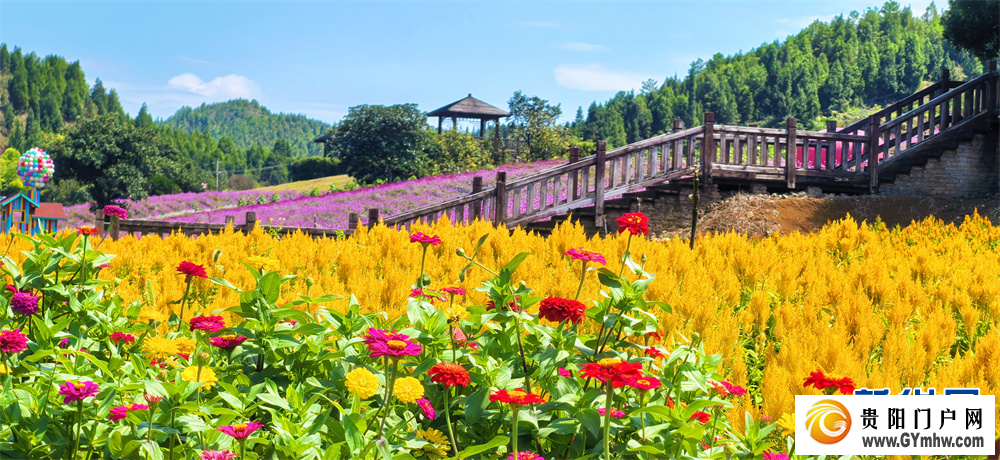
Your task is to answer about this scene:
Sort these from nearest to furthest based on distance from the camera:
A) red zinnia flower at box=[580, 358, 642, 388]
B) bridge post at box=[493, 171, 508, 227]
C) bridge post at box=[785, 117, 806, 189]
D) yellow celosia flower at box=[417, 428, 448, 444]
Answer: red zinnia flower at box=[580, 358, 642, 388] < yellow celosia flower at box=[417, 428, 448, 444] < bridge post at box=[493, 171, 508, 227] < bridge post at box=[785, 117, 806, 189]

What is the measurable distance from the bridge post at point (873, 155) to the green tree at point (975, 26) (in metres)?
6.15

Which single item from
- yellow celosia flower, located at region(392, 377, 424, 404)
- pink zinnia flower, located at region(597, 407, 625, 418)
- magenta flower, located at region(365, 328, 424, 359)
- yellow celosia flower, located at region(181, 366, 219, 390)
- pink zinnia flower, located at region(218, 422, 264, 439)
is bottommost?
pink zinnia flower, located at region(597, 407, 625, 418)

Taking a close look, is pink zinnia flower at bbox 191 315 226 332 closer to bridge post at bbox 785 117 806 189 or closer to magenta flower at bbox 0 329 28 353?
magenta flower at bbox 0 329 28 353

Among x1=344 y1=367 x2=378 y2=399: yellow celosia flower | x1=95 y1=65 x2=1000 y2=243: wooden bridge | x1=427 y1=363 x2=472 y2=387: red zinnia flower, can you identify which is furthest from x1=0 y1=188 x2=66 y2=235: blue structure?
x1=427 y1=363 x2=472 y2=387: red zinnia flower

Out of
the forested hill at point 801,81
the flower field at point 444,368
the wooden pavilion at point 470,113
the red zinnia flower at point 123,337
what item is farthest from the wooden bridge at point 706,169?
the forested hill at point 801,81

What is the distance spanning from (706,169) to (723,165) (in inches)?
16.0

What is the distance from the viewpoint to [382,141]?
133 ft

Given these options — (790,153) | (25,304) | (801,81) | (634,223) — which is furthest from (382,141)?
(801,81)

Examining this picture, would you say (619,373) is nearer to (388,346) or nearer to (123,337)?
(388,346)

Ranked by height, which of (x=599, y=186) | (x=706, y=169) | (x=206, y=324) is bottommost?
(x=206, y=324)

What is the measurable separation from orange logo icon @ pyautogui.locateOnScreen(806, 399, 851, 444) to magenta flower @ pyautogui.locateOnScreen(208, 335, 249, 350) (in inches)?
81.1

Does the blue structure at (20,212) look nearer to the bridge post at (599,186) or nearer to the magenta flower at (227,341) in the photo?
the bridge post at (599,186)

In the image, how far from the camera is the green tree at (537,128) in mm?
43469

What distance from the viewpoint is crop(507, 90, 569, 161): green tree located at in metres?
43.5
